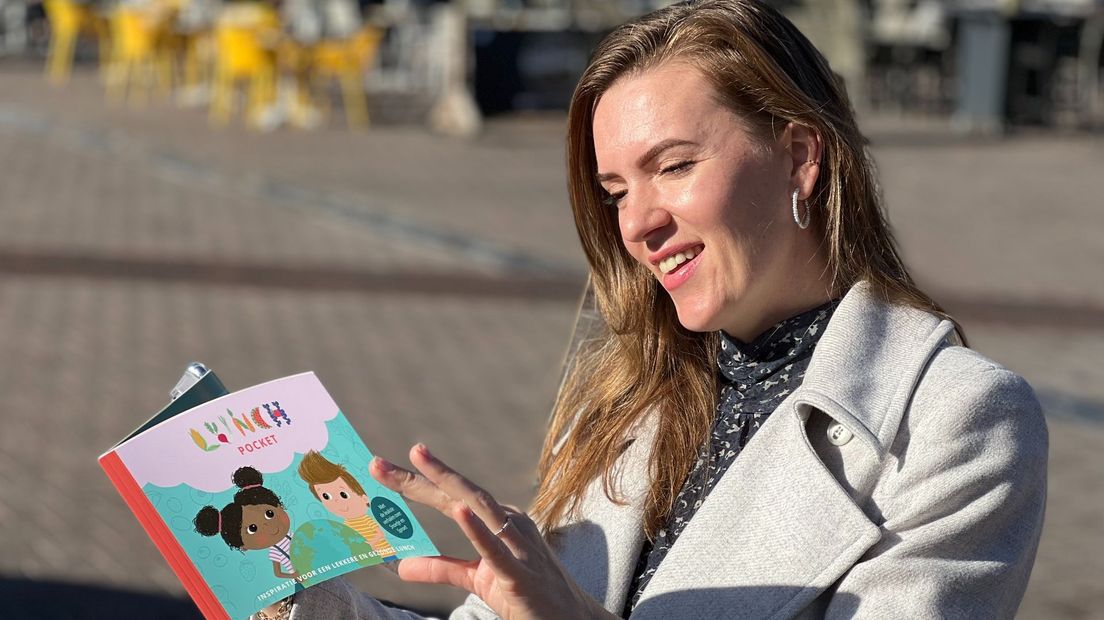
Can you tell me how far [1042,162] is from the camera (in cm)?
1316

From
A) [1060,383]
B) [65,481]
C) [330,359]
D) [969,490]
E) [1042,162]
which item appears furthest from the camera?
[1042,162]

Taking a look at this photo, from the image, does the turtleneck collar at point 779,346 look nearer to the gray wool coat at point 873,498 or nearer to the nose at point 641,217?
the gray wool coat at point 873,498

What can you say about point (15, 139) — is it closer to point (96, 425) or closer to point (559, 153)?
point (559, 153)

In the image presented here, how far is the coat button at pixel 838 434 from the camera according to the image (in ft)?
6.23

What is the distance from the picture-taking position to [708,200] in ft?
6.44

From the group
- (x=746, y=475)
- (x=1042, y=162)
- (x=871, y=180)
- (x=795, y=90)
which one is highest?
(x=795, y=90)

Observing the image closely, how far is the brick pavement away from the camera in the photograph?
5.08 metres

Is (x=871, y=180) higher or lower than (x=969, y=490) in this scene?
higher

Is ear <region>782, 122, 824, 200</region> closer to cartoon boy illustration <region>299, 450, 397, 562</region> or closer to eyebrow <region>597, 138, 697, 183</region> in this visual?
eyebrow <region>597, 138, 697, 183</region>

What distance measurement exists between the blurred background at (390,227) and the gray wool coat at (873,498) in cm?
250

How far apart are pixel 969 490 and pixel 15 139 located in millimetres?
13555

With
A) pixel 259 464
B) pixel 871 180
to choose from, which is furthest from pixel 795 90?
pixel 259 464

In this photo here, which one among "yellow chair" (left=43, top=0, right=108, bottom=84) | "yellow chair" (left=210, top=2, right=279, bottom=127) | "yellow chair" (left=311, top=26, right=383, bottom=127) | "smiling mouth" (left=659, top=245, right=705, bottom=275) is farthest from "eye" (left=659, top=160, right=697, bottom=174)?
"yellow chair" (left=43, top=0, right=108, bottom=84)

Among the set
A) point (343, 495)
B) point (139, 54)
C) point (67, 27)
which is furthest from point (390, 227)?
point (67, 27)
